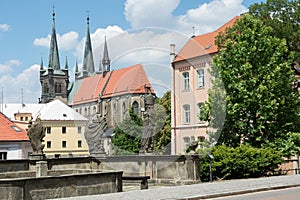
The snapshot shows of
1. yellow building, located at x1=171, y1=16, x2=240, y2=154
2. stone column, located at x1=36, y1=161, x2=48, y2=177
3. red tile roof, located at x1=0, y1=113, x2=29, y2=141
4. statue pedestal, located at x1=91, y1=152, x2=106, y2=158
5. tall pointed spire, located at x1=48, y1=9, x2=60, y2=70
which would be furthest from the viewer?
tall pointed spire, located at x1=48, y1=9, x2=60, y2=70

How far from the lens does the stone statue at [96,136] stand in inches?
870

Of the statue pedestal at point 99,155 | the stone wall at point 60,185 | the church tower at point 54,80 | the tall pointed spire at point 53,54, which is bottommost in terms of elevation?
the stone wall at point 60,185

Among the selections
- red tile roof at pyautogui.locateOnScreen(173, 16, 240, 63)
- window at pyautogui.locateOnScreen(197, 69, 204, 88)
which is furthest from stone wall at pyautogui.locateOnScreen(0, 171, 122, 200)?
window at pyautogui.locateOnScreen(197, 69, 204, 88)

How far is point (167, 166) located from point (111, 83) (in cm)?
5663

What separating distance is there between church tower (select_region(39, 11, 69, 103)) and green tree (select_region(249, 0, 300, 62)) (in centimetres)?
10224

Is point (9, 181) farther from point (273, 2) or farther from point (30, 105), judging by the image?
point (30, 105)

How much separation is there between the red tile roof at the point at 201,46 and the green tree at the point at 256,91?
1571 centimetres

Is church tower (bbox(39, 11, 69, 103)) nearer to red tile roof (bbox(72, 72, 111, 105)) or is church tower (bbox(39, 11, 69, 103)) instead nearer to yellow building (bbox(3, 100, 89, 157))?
red tile roof (bbox(72, 72, 111, 105))

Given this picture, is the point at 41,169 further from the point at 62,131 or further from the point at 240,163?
the point at 62,131

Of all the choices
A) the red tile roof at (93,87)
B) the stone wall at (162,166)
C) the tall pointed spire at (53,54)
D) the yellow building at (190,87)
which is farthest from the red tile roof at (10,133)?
the tall pointed spire at (53,54)

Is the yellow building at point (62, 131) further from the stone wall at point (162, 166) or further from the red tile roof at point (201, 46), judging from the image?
the stone wall at point (162, 166)

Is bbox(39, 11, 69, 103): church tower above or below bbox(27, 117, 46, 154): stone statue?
above

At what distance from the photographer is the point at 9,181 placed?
1149cm

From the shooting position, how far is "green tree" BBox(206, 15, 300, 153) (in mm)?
22953
